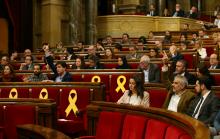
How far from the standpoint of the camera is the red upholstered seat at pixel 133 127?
12.5 feet

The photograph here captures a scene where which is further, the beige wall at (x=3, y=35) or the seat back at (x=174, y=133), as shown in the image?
the beige wall at (x=3, y=35)

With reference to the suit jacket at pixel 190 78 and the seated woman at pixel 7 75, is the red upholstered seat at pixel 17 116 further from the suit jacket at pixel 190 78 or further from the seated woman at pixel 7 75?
the seated woman at pixel 7 75

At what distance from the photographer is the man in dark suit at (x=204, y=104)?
16.6 feet

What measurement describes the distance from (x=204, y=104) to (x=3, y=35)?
39.6ft

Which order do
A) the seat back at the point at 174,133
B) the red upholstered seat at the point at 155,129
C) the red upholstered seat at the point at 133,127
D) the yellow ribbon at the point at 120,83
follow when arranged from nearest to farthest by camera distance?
1. the seat back at the point at 174,133
2. the red upholstered seat at the point at 155,129
3. the red upholstered seat at the point at 133,127
4. the yellow ribbon at the point at 120,83

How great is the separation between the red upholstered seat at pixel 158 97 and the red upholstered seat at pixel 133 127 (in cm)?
214

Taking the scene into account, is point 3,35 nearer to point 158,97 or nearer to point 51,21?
point 51,21

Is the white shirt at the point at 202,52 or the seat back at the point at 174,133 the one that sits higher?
the white shirt at the point at 202,52

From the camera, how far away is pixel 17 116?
18.9ft

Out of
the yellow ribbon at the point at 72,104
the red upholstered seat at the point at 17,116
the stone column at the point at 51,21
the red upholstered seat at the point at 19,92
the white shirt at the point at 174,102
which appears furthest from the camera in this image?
the stone column at the point at 51,21

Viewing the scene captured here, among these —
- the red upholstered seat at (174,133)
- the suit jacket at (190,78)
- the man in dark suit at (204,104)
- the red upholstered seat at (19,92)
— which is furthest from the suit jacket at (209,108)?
the red upholstered seat at (19,92)

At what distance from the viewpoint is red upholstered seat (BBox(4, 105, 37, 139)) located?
5727 mm

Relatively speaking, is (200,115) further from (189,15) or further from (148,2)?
(148,2)

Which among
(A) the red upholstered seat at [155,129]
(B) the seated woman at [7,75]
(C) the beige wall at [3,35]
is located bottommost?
(A) the red upholstered seat at [155,129]
